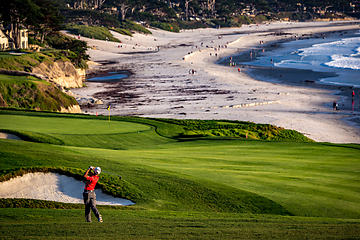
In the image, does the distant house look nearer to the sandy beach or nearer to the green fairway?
the sandy beach

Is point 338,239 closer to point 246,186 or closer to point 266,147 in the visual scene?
point 246,186

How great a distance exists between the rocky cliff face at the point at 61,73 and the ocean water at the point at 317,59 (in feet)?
99.4

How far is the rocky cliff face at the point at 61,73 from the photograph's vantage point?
51681 millimetres

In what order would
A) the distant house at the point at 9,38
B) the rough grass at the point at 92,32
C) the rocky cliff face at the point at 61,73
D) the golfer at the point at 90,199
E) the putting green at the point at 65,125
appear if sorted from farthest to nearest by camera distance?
the rough grass at the point at 92,32 → the distant house at the point at 9,38 → the rocky cliff face at the point at 61,73 → the putting green at the point at 65,125 → the golfer at the point at 90,199

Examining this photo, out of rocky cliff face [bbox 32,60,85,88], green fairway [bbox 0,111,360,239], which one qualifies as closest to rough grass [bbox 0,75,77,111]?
green fairway [bbox 0,111,360,239]

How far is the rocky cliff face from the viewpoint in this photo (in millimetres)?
51681

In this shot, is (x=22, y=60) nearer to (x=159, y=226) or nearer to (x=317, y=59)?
(x=159, y=226)

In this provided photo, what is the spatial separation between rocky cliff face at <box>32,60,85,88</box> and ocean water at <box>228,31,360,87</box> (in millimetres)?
30292

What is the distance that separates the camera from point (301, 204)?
509 inches

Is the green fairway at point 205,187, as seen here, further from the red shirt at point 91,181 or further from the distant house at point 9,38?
the distant house at point 9,38

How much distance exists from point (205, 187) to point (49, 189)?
Answer: 521 centimetres

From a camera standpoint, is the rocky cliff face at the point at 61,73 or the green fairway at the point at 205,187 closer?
the green fairway at the point at 205,187

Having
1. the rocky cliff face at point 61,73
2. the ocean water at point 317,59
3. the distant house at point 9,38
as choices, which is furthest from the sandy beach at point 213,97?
the distant house at point 9,38

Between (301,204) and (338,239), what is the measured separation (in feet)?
13.9
